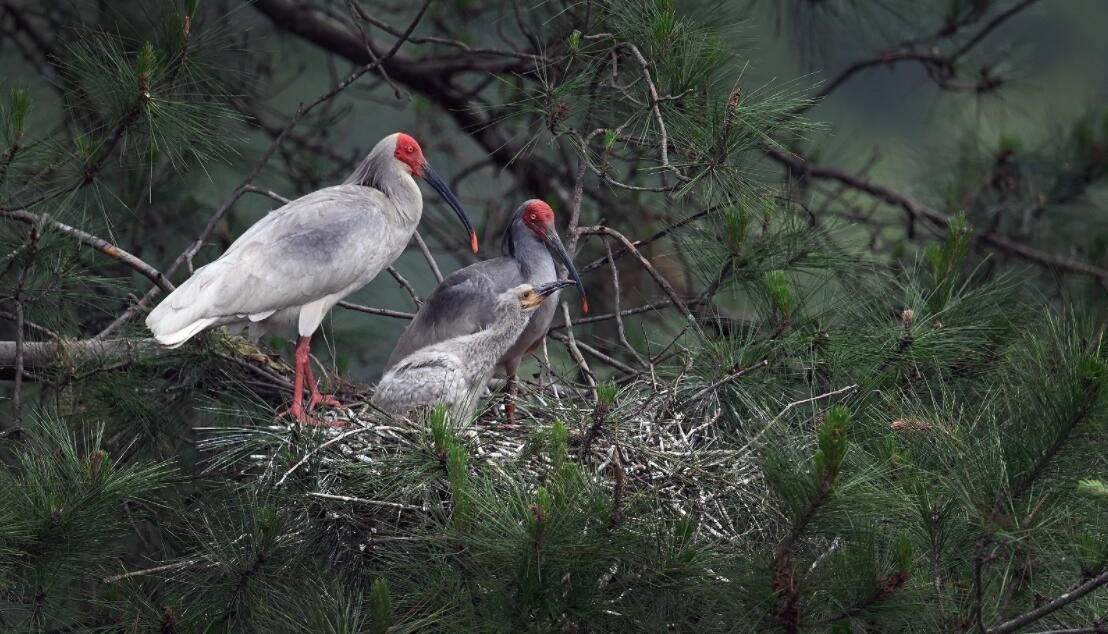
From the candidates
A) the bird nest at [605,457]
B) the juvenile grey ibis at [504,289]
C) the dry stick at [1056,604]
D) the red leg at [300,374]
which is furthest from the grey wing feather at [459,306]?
the dry stick at [1056,604]

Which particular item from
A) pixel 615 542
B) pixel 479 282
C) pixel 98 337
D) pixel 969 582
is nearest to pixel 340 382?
pixel 479 282

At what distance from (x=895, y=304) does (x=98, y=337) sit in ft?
6.90

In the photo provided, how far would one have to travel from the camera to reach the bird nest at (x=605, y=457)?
3170mm

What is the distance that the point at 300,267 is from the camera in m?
4.20

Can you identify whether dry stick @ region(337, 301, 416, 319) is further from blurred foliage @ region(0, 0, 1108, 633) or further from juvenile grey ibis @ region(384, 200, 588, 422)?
blurred foliage @ region(0, 0, 1108, 633)

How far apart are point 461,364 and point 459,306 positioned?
0.41 meters

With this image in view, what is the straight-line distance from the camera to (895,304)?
3.96 m

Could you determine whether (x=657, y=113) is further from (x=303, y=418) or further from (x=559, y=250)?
(x=303, y=418)

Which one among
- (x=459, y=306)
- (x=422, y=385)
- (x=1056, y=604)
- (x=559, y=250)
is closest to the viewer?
(x=1056, y=604)

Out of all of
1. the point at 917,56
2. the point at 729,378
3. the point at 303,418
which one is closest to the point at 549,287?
the point at 729,378

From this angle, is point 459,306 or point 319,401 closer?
point 319,401

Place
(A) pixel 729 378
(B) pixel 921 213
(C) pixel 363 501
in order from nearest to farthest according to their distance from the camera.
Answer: (C) pixel 363 501, (A) pixel 729 378, (B) pixel 921 213

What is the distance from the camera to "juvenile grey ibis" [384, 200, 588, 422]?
170 inches

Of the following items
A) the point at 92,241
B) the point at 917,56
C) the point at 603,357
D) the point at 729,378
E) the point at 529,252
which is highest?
the point at 917,56
